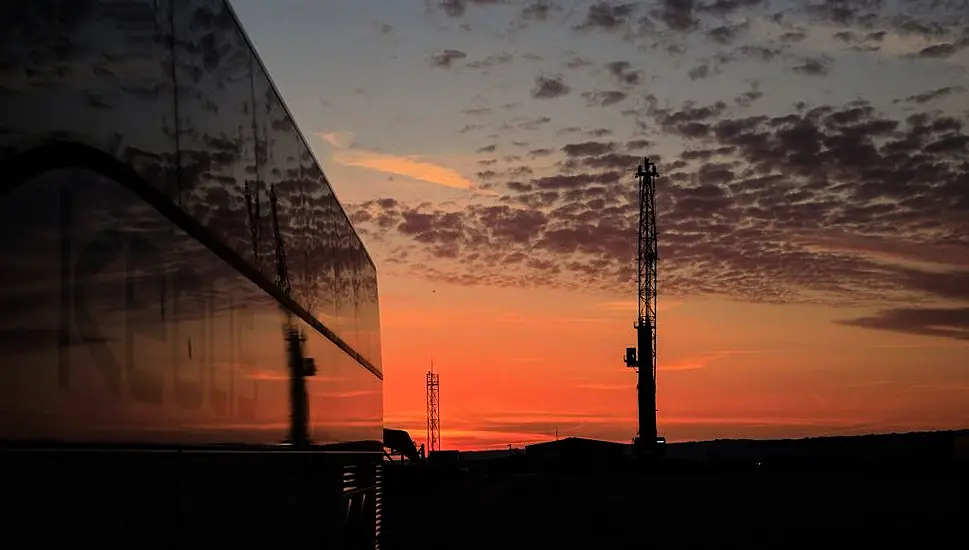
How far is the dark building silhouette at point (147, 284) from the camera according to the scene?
3.52 m

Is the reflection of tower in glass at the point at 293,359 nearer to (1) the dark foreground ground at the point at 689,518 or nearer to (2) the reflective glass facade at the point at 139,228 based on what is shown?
(2) the reflective glass facade at the point at 139,228

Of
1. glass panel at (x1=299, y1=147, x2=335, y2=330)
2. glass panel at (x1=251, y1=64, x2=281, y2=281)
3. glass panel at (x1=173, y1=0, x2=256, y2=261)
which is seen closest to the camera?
glass panel at (x1=173, y1=0, x2=256, y2=261)

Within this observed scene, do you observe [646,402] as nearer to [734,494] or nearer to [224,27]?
[734,494]

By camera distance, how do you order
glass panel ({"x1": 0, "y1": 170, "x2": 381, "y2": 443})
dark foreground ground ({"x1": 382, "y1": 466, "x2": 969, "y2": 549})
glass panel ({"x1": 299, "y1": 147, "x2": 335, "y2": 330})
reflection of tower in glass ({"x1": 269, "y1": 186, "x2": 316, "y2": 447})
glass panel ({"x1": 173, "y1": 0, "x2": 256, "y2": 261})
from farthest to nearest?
dark foreground ground ({"x1": 382, "y1": 466, "x2": 969, "y2": 549}) < glass panel ({"x1": 299, "y1": 147, "x2": 335, "y2": 330}) < reflection of tower in glass ({"x1": 269, "y1": 186, "x2": 316, "y2": 447}) < glass panel ({"x1": 173, "y1": 0, "x2": 256, "y2": 261}) < glass panel ({"x1": 0, "y1": 170, "x2": 381, "y2": 443})

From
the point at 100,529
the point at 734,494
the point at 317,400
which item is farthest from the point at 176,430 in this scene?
A: the point at 734,494

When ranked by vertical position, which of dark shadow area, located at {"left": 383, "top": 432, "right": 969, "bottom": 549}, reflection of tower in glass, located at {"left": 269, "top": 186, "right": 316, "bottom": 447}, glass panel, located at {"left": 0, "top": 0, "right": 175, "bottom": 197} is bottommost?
dark shadow area, located at {"left": 383, "top": 432, "right": 969, "bottom": 549}

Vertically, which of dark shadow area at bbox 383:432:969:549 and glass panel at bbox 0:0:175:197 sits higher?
glass panel at bbox 0:0:175:197

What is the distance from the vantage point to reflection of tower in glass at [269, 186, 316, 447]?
7.30 meters

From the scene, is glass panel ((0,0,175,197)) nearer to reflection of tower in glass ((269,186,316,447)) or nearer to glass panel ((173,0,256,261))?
glass panel ((173,0,256,261))

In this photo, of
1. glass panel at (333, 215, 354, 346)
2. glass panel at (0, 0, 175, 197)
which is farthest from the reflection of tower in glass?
glass panel at (0, 0, 175, 197)

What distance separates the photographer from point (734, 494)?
53.2 m

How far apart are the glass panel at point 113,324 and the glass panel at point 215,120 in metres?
0.22

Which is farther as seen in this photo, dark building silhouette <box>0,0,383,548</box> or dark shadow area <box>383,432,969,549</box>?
dark shadow area <box>383,432,969,549</box>

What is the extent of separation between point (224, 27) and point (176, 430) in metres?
2.08
